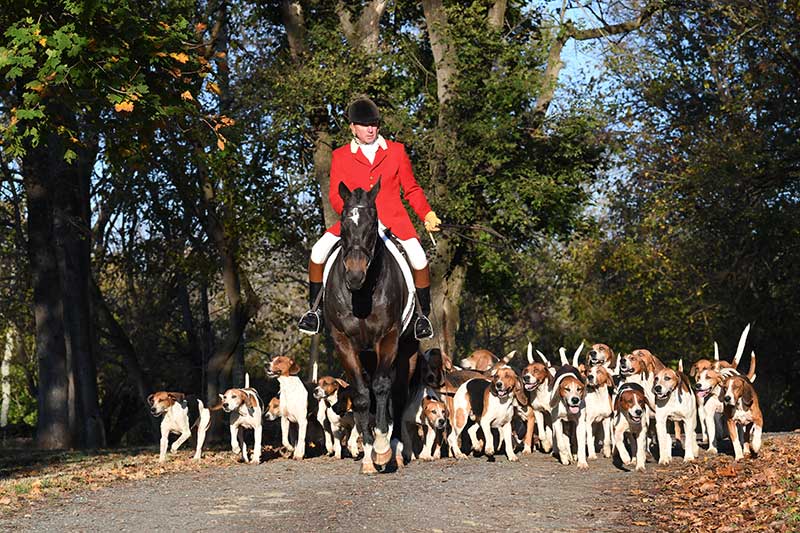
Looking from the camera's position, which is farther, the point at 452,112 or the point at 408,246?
the point at 452,112

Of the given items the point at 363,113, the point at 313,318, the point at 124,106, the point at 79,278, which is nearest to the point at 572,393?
the point at 313,318

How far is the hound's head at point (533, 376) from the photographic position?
1454 centimetres

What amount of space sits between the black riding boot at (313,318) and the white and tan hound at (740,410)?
460 centimetres

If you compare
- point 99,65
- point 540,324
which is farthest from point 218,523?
point 540,324

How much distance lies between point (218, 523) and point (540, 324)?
41562 mm

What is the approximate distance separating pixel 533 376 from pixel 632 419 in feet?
4.61

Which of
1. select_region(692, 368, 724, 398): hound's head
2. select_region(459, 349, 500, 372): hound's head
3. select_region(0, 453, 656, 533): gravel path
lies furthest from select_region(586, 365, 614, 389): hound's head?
select_region(459, 349, 500, 372): hound's head

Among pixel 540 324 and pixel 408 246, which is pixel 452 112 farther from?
pixel 540 324

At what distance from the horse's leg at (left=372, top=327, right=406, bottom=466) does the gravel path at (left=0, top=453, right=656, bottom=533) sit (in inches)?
11.8

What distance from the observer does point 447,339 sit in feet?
88.0

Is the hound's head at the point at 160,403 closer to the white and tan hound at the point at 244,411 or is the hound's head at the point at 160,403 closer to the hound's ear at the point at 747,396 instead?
the white and tan hound at the point at 244,411

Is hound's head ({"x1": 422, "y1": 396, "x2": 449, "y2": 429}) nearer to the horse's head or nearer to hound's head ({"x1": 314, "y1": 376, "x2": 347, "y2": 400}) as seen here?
hound's head ({"x1": 314, "y1": 376, "x2": 347, "y2": 400})

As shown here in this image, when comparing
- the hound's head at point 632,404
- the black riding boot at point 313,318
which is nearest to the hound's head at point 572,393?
the hound's head at point 632,404

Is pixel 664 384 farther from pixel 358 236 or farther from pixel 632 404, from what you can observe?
pixel 358 236
